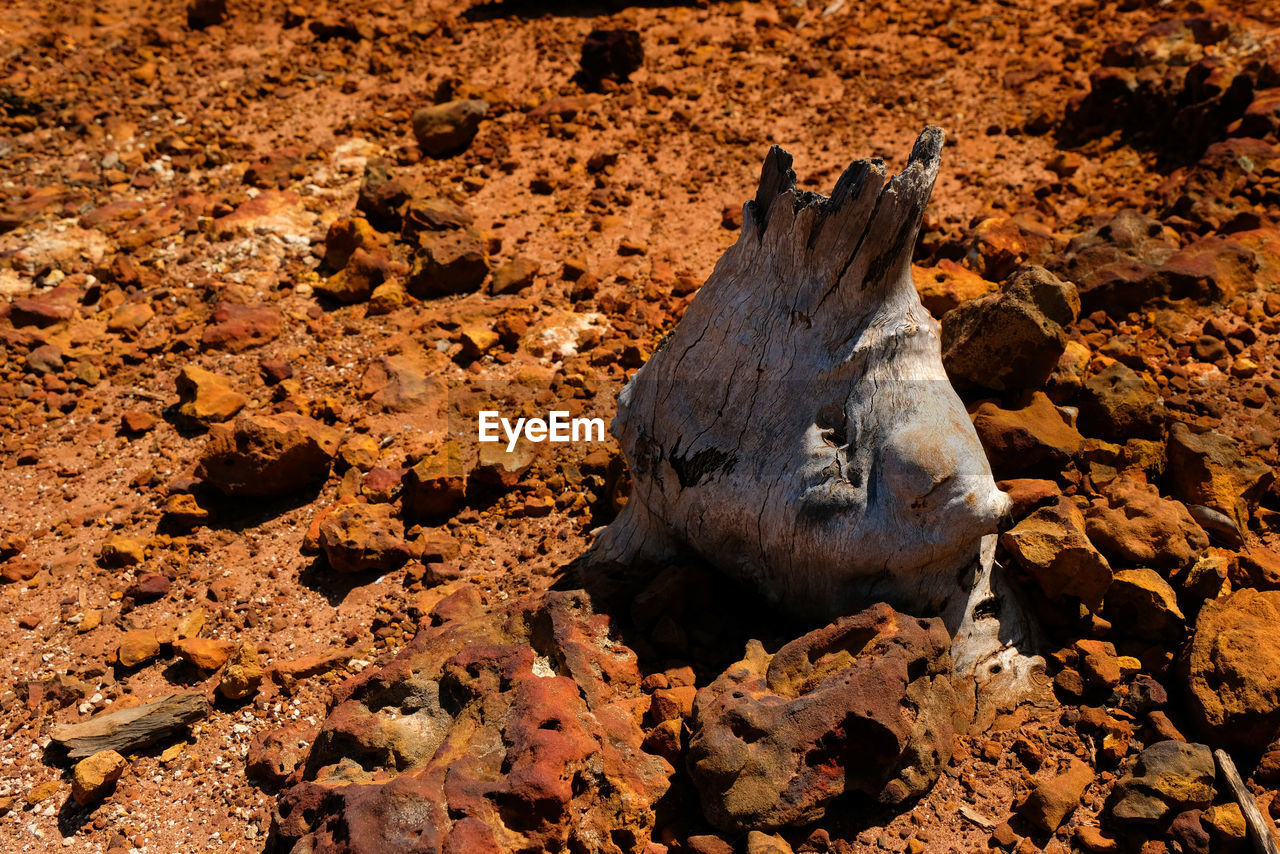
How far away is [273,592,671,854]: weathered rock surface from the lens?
111 inches

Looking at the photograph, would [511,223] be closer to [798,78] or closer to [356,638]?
[798,78]

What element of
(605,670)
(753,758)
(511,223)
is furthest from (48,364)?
(753,758)

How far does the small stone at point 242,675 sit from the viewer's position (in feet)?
13.0

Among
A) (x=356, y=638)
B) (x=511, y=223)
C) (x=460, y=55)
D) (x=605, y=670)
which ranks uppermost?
(x=460, y=55)

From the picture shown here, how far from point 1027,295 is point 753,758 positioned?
8.66 feet

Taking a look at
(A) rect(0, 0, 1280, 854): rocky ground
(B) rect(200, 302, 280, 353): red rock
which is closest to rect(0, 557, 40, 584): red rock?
(A) rect(0, 0, 1280, 854): rocky ground

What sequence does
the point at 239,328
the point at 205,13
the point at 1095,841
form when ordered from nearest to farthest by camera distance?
the point at 1095,841 < the point at 239,328 < the point at 205,13

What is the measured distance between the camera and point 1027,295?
15.1ft

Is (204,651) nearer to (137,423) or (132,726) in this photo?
(132,726)

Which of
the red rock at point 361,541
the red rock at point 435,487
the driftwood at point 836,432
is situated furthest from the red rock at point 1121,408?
the red rock at point 361,541

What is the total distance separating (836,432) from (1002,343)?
4.02 ft

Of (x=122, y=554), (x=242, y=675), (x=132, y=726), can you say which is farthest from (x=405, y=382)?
(x=132, y=726)

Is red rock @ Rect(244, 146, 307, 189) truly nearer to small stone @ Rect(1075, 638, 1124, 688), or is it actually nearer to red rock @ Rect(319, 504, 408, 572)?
red rock @ Rect(319, 504, 408, 572)

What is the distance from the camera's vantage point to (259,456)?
15.8 feet
